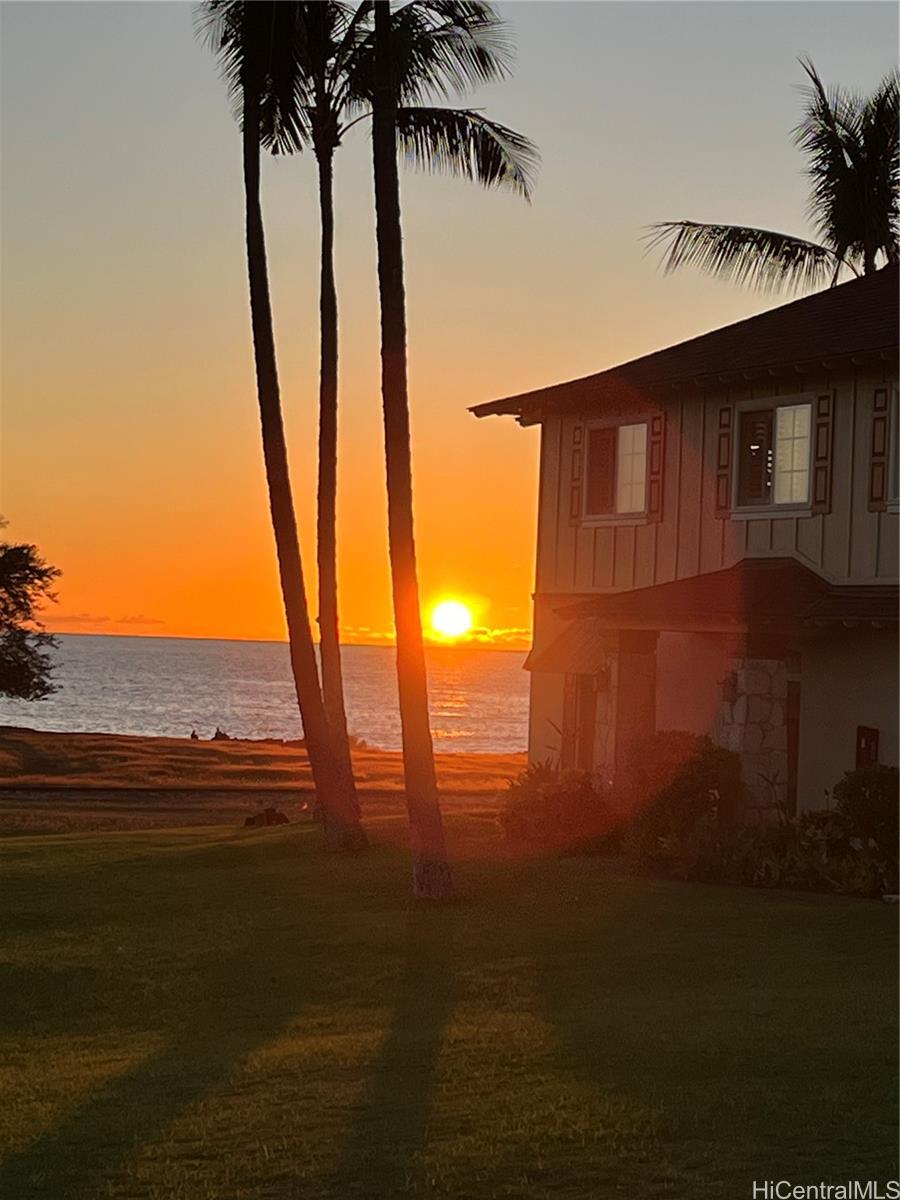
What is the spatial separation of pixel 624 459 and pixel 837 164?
39.2 ft

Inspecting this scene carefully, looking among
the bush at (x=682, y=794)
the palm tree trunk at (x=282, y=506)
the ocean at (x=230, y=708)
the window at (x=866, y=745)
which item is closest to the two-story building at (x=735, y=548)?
the window at (x=866, y=745)

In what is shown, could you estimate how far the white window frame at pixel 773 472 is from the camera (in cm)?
1952

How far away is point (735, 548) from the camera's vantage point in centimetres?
2041

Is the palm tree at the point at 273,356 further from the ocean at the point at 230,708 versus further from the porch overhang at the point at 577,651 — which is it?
the ocean at the point at 230,708

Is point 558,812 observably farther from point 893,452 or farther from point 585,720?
point 893,452

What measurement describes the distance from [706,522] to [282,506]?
5.52 metres

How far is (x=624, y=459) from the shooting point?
72.2 ft

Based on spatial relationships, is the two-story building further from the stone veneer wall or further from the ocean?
the ocean

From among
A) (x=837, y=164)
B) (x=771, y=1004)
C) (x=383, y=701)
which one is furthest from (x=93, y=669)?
(x=771, y=1004)

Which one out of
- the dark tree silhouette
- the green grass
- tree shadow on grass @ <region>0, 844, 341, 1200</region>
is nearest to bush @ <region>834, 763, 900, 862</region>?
the green grass

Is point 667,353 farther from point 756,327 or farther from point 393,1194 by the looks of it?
point 393,1194

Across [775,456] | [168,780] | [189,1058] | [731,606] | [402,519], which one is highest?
[775,456]

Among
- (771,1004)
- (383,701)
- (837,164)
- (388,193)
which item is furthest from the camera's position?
(383,701)

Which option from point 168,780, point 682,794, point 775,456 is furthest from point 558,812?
point 168,780
